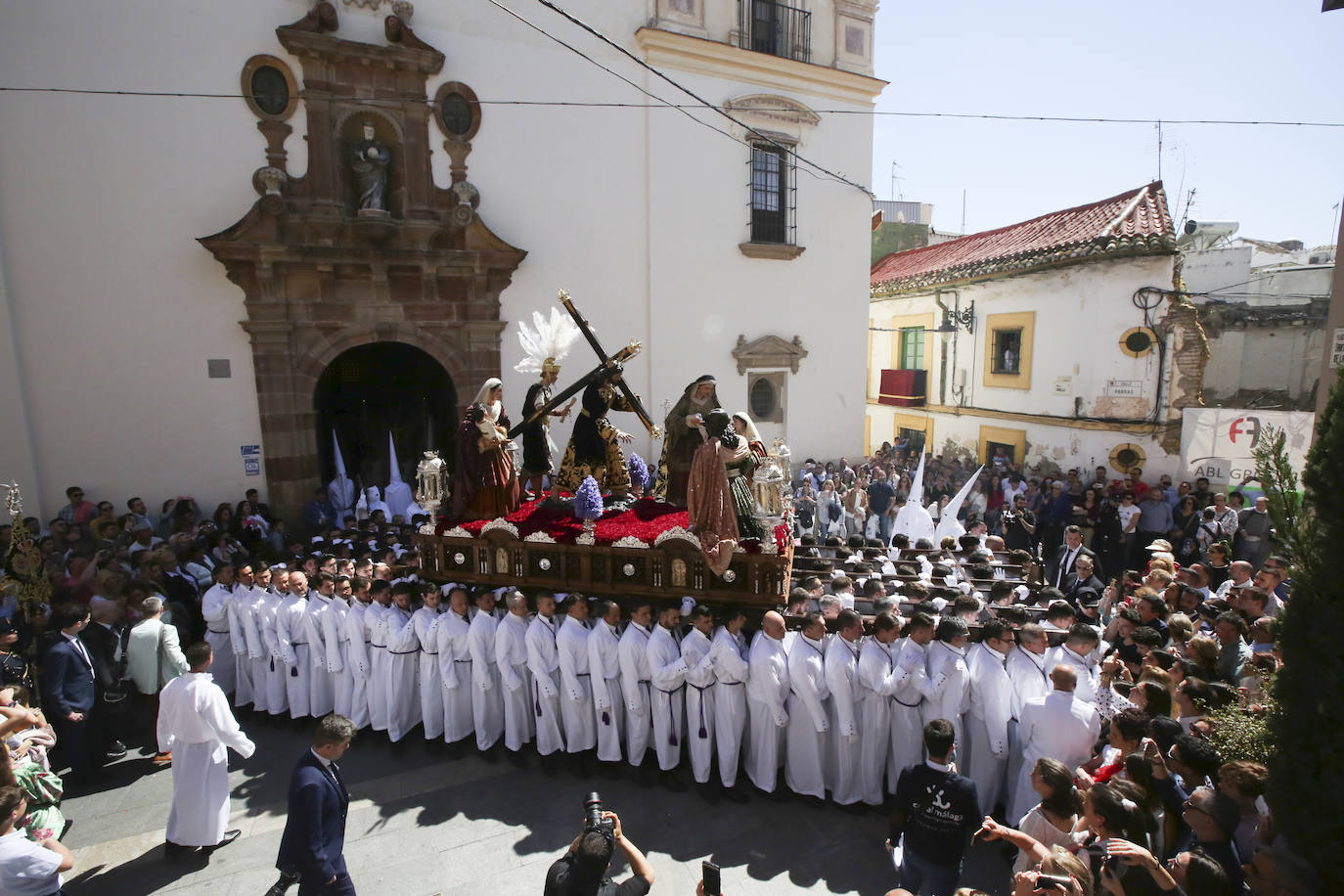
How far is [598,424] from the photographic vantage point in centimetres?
862

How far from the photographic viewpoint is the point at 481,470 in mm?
7676

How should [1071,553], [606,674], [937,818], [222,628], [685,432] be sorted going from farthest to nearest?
A: 1. [1071,553]
2. [685,432]
3. [222,628]
4. [606,674]
5. [937,818]

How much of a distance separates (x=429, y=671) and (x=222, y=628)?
258cm

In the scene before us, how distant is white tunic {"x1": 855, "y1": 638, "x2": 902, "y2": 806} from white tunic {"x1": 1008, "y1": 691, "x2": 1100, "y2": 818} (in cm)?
105

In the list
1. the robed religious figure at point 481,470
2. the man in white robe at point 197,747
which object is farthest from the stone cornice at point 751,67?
the man in white robe at point 197,747

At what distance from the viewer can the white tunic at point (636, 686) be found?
6.14 metres

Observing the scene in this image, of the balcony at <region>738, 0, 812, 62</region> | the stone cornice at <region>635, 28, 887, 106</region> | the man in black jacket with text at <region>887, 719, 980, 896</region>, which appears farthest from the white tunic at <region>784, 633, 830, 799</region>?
the balcony at <region>738, 0, 812, 62</region>

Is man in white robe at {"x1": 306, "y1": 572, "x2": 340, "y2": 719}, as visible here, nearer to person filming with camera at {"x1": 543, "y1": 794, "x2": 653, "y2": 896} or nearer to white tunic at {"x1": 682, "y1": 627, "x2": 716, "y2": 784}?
white tunic at {"x1": 682, "y1": 627, "x2": 716, "y2": 784}

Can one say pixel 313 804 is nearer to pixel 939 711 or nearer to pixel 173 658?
pixel 173 658

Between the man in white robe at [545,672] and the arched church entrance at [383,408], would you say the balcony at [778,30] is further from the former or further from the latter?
the man in white robe at [545,672]

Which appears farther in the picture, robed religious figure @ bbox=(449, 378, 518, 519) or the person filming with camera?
robed religious figure @ bbox=(449, 378, 518, 519)

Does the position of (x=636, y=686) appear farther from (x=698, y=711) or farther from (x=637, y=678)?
(x=698, y=711)

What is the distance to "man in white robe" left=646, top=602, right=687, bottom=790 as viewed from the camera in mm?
6020

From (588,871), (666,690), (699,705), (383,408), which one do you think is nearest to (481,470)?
(666,690)
